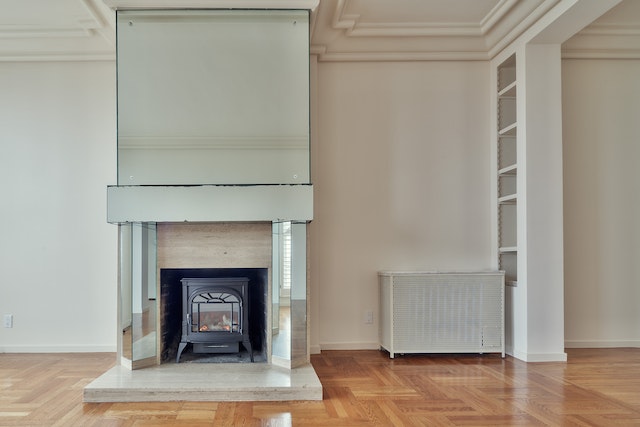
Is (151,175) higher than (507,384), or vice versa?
(151,175)

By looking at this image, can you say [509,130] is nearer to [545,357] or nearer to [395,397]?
[545,357]

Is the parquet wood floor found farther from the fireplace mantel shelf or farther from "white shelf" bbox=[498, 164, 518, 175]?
"white shelf" bbox=[498, 164, 518, 175]

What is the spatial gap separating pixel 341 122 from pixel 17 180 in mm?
2622

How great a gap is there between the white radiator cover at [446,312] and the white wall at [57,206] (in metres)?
2.24

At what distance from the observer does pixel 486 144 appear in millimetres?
4508

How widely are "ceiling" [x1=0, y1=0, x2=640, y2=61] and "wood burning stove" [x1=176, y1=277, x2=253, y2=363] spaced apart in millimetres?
1934

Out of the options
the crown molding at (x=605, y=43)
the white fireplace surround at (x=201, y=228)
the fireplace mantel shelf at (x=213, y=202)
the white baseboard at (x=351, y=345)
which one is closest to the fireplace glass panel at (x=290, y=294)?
the white fireplace surround at (x=201, y=228)

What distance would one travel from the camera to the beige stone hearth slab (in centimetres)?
297

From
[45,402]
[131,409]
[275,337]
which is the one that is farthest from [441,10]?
[45,402]

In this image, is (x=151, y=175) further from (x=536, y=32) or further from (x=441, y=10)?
(x=536, y=32)

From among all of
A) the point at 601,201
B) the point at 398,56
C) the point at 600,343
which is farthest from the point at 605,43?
the point at 600,343

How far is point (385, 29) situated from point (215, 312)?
245cm

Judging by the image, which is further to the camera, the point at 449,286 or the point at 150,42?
the point at 449,286

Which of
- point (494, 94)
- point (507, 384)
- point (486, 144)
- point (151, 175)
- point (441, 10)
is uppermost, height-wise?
point (441, 10)
